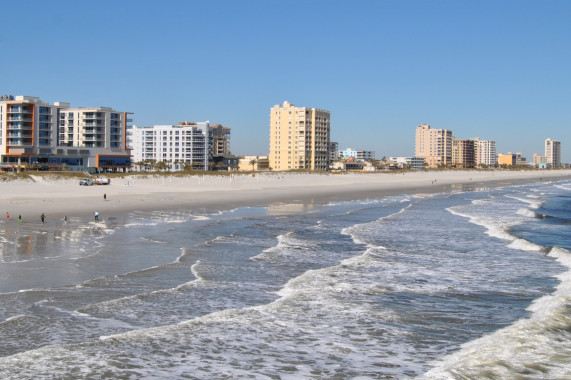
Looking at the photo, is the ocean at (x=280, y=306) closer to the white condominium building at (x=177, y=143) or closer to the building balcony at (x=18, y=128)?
the building balcony at (x=18, y=128)

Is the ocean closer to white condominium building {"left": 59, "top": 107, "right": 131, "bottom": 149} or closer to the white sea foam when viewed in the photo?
the white sea foam

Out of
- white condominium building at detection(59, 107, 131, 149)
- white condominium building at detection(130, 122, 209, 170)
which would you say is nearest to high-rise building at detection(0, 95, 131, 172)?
white condominium building at detection(59, 107, 131, 149)

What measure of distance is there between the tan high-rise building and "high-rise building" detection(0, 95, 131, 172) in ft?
→ 173

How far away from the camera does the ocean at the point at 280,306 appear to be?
30.4ft

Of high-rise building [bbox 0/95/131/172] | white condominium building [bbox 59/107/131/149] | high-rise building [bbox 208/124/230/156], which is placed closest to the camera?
high-rise building [bbox 0/95/131/172]

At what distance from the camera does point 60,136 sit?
111688 mm

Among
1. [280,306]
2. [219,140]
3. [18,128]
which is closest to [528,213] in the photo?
[280,306]

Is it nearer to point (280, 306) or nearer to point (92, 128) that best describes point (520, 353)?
point (280, 306)

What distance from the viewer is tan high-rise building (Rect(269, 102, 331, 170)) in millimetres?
154500

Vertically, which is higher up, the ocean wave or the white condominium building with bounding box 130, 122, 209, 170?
the white condominium building with bounding box 130, 122, 209, 170

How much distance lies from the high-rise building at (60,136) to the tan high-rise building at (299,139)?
173 ft

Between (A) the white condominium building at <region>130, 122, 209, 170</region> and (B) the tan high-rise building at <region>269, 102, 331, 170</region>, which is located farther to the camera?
(B) the tan high-rise building at <region>269, 102, 331, 170</region>

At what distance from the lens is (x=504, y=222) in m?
32.9

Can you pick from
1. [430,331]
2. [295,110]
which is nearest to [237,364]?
[430,331]
